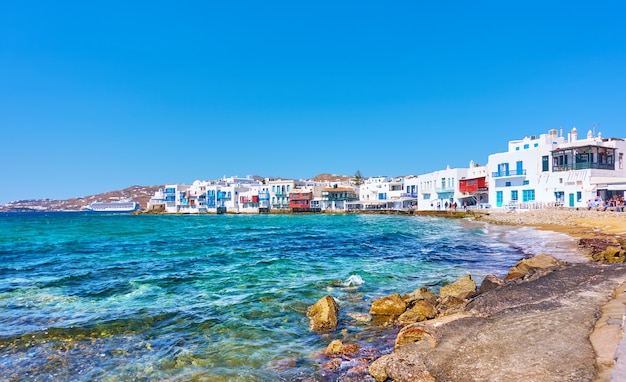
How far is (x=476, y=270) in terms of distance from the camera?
18.5 meters

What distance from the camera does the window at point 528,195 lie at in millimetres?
52425

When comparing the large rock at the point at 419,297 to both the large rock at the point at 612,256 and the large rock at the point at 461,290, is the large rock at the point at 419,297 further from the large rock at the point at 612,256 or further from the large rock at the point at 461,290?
the large rock at the point at 612,256

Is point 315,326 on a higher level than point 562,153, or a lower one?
lower

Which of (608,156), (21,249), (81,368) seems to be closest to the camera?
(81,368)

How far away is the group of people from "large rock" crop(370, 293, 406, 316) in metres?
37.2

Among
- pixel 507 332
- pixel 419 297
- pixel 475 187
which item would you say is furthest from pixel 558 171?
pixel 507 332

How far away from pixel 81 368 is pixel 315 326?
209 inches

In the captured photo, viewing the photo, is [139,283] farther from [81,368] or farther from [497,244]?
[497,244]

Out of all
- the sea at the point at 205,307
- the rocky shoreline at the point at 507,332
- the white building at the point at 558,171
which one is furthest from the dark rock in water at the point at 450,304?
the white building at the point at 558,171

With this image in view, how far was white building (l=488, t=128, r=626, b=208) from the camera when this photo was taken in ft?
148

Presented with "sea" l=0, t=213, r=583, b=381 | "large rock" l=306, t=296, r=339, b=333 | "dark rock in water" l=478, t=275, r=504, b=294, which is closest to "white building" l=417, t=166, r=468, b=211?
"sea" l=0, t=213, r=583, b=381

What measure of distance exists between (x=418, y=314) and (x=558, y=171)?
46.9 meters

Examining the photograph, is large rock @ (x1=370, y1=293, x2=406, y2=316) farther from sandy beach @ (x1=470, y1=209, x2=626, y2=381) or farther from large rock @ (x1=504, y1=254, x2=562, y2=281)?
large rock @ (x1=504, y1=254, x2=562, y2=281)

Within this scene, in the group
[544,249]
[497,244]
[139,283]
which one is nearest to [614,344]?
[139,283]
